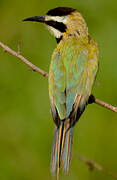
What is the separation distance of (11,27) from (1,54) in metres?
0.33

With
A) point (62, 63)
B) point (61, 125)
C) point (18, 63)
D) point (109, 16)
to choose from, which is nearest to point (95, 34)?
point (109, 16)

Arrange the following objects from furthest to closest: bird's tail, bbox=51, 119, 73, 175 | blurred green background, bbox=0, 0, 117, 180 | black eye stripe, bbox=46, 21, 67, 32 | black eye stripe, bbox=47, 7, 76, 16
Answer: blurred green background, bbox=0, 0, 117, 180 < black eye stripe, bbox=46, 21, 67, 32 < black eye stripe, bbox=47, 7, 76, 16 < bird's tail, bbox=51, 119, 73, 175

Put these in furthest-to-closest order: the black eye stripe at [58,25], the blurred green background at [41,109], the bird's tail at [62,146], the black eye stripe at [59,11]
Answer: the blurred green background at [41,109] → the black eye stripe at [58,25] → the black eye stripe at [59,11] → the bird's tail at [62,146]

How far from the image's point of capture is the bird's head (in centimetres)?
574

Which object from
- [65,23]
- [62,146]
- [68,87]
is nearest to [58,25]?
[65,23]

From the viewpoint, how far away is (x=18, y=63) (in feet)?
21.8

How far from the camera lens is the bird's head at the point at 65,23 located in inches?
226

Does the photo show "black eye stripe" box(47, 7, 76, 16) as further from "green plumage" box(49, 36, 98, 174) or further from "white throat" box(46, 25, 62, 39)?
"green plumage" box(49, 36, 98, 174)

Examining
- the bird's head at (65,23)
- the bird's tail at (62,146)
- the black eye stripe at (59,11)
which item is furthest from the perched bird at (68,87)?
the black eye stripe at (59,11)

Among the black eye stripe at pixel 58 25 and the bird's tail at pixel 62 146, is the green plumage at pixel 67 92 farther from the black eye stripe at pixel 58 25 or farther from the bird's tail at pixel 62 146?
the black eye stripe at pixel 58 25

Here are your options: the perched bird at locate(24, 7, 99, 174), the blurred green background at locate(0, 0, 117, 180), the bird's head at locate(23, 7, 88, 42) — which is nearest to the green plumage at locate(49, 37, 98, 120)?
the perched bird at locate(24, 7, 99, 174)

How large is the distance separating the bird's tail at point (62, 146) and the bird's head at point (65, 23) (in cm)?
108

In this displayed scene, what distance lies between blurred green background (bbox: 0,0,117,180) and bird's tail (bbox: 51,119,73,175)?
36.7 inches

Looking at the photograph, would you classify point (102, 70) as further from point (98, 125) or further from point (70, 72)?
point (70, 72)
